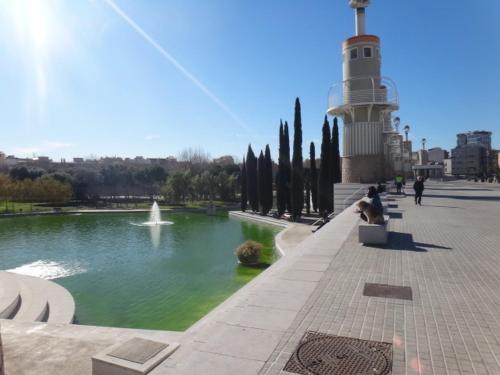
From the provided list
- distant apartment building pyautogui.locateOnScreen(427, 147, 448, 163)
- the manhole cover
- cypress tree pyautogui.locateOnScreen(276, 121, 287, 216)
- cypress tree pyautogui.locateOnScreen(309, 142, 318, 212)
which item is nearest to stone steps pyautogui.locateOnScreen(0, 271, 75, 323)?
the manhole cover

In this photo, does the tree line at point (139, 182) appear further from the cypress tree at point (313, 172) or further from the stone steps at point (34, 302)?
the stone steps at point (34, 302)

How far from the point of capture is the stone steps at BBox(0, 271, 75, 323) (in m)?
8.57

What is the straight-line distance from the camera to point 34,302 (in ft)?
31.2

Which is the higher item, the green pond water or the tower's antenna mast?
the tower's antenna mast

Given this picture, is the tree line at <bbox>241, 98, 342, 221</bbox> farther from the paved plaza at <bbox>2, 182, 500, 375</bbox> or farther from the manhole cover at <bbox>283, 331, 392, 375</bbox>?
the manhole cover at <bbox>283, 331, 392, 375</bbox>

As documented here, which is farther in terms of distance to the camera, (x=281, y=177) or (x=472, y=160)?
(x=472, y=160)

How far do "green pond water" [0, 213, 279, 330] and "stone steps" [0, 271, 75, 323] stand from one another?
23.7 inches

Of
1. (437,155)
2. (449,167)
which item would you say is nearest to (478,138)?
(437,155)

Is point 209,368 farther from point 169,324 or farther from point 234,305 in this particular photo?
point 169,324

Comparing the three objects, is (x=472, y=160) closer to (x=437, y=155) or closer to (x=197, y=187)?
(x=437, y=155)

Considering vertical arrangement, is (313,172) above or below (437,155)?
below

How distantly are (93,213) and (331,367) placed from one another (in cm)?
3904

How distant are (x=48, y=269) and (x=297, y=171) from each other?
61.1 feet

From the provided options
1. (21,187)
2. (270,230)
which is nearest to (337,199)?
(270,230)
